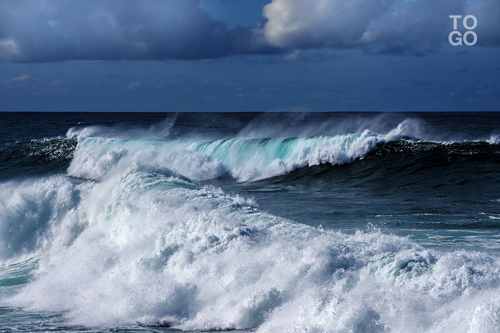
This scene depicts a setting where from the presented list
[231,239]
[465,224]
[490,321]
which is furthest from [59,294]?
[465,224]

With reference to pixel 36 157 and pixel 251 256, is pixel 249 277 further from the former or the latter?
pixel 36 157

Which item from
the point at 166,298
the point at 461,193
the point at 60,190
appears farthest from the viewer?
the point at 461,193

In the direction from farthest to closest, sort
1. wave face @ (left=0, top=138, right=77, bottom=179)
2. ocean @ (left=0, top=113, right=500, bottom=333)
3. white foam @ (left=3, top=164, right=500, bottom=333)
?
1. wave face @ (left=0, top=138, right=77, bottom=179)
2. ocean @ (left=0, top=113, right=500, bottom=333)
3. white foam @ (left=3, top=164, right=500, bottom=333)

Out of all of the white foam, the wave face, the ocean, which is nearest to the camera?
the white foam

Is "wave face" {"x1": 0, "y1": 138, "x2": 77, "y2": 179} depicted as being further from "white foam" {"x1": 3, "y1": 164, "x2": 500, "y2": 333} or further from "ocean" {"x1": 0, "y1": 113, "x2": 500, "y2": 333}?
"white foam" {"x1": 3, "y1": 164, "x2": 500, "y2": 333}

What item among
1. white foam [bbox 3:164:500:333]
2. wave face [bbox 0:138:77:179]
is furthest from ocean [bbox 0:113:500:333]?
wave face [bbox 0:138:77:179]

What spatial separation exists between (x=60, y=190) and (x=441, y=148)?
609 inches

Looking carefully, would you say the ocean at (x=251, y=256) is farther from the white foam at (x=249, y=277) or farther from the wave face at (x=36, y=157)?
the wave face at (x=36, y=157)

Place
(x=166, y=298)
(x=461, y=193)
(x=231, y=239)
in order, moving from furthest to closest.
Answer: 1. (x=461, y=193)
2. (x=231, y=239)
3. (x=166, y=298)

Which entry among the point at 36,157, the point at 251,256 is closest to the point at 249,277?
the point at 251,256

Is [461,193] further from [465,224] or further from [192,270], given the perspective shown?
[192,270]

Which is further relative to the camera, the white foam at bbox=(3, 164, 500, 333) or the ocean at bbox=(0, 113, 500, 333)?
the ocean at bbox=(0, 113, 500, 333)

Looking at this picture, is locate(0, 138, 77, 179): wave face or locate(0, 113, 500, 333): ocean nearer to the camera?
locate(0, 113, 500, 333): ocean

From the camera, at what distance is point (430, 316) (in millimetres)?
5605
